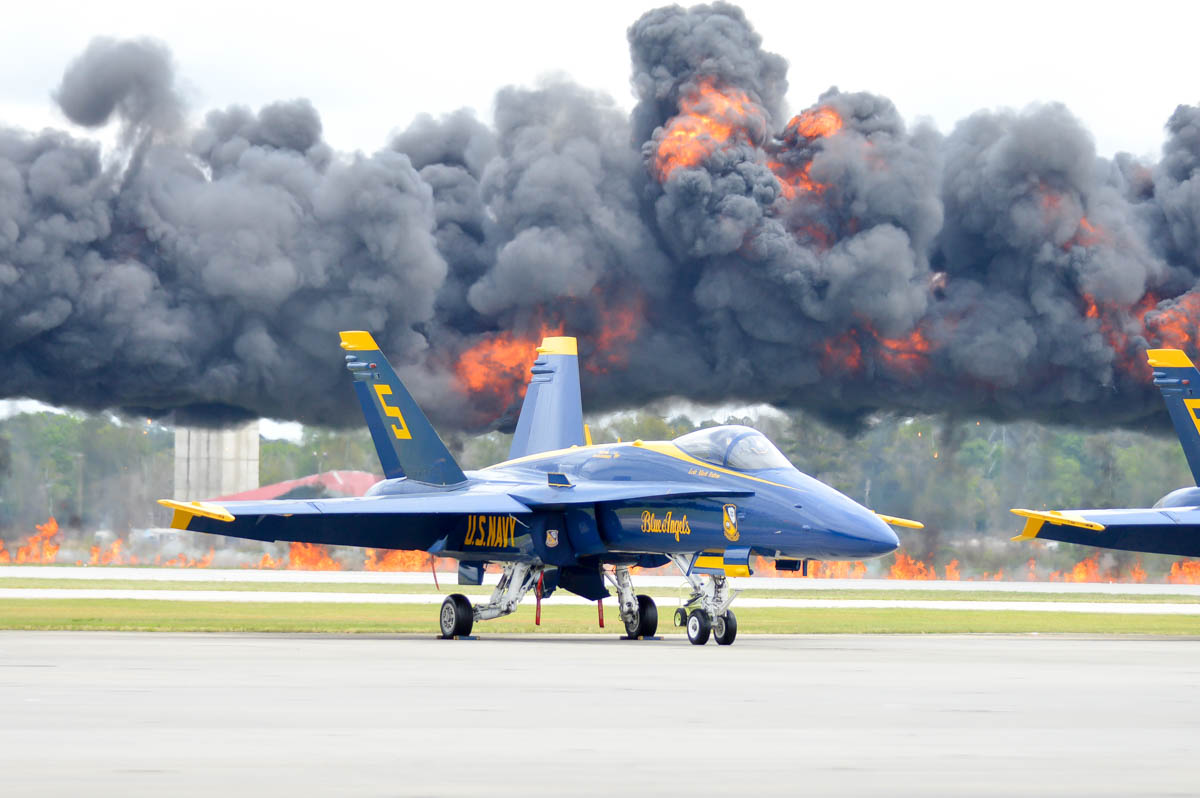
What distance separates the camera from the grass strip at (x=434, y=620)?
3534 cm

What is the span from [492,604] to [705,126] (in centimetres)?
2162

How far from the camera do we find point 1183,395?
127 feet

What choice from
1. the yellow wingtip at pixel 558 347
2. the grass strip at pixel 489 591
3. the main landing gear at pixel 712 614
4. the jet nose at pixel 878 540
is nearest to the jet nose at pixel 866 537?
the jet nose at pixel 878 540

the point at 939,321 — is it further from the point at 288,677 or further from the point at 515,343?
the point at 288,677

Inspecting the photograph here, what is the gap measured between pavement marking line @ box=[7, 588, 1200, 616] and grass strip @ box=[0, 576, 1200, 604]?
1842mm

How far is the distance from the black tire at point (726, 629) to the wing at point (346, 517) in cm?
416

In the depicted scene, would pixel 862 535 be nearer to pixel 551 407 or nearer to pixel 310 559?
pixel 551 407

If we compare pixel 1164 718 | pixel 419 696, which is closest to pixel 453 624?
pixel 419 696

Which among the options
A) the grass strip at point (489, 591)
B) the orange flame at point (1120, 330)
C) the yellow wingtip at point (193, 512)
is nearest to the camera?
the yellow wingtip at point (193, 512)

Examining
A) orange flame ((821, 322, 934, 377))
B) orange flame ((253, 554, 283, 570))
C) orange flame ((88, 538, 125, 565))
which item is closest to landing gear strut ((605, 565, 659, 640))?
orange flame ((821, 322, 934, 377))

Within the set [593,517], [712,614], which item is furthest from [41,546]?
[712,614]

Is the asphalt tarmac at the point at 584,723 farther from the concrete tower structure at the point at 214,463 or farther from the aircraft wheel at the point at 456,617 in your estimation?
the concrete tower structure at the point at 214,463

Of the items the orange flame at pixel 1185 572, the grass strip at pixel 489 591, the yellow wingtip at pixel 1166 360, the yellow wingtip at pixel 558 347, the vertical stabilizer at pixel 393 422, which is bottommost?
the grass strip at pixel 489 591

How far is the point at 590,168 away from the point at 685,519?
968 inches
